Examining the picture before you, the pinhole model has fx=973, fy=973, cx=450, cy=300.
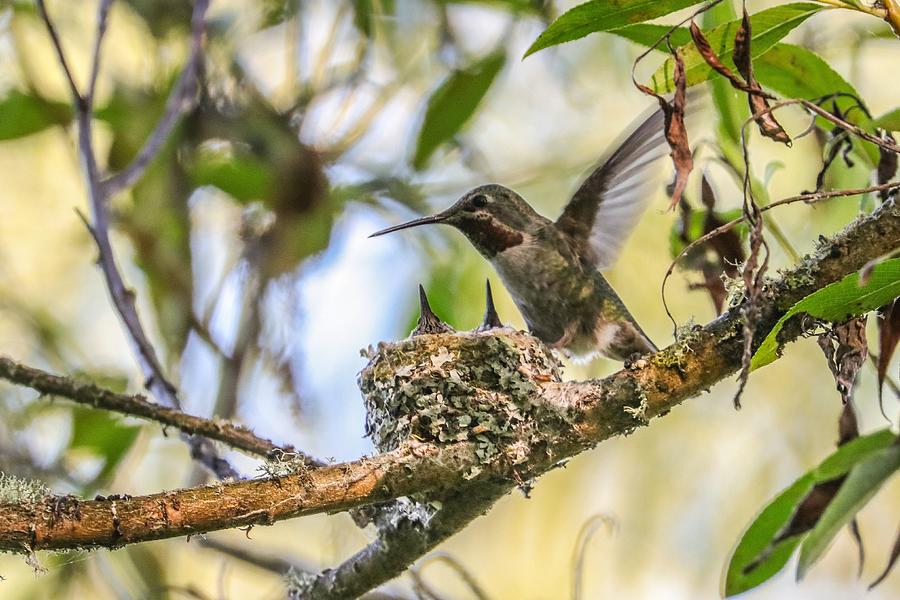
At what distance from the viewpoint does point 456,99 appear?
3.17 m

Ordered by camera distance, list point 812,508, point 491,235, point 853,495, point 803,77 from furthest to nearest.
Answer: point 491,235 < point 803,77 < point 812,508 < point 853,495

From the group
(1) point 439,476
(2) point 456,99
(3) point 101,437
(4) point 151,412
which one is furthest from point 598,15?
(3) point 101,437

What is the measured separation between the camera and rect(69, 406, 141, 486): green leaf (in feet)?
9.40

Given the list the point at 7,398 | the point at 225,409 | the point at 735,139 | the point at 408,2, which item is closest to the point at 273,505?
the point at 735,139

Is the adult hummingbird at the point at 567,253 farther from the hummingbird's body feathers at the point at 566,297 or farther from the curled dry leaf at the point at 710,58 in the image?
the curled dry leaf at the point at 710,58

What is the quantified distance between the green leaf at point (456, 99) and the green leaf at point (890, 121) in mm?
1579

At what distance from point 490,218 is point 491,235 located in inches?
2.3

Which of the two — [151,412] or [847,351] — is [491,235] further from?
[847,351]

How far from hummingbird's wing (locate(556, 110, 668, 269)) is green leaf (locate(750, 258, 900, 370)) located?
1.44m

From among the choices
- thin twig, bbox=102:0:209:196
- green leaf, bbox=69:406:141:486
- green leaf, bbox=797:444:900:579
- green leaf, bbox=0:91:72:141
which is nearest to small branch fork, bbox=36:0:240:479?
thin twig, bbox=102:0:209:196

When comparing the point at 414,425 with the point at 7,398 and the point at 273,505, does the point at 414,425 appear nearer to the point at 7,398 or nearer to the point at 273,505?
the point at 273,505

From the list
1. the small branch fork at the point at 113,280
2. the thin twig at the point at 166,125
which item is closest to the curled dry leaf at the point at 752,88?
the small branch fork at the point at 113,280

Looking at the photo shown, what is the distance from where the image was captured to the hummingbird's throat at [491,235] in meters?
3.28

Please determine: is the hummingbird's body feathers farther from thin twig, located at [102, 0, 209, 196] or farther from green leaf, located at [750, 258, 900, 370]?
green leaf, located at [750, 258, 900, 370]
